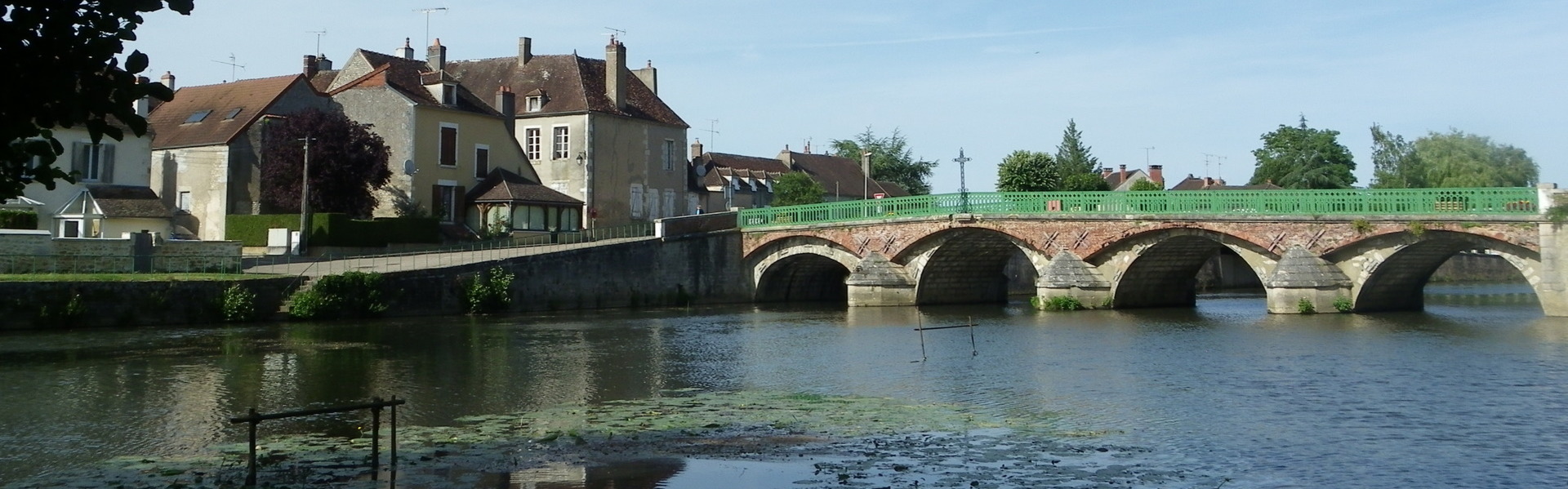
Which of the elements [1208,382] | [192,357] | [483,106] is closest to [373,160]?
[483,106]

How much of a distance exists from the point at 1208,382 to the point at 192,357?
18.4 m

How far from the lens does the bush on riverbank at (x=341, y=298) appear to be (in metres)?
35.0

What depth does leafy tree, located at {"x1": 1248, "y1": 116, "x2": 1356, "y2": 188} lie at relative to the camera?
249 feet

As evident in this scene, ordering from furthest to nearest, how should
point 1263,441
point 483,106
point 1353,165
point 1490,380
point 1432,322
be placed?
point 1353,165 < point 483,106 < point 1432,322 < point 1490,380 < point 1263,441

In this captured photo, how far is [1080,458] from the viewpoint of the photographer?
13.1m

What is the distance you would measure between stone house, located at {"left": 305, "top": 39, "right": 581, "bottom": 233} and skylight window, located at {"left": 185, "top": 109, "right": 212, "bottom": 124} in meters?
4.61

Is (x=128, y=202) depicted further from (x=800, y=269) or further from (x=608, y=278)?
(x=800, y=269)

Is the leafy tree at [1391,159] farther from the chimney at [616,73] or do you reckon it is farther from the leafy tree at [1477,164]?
the chimney at [616,73]

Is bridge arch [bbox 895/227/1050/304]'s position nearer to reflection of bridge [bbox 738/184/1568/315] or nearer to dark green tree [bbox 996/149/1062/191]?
reflection of bridge [bbox 738/184/1568/315]

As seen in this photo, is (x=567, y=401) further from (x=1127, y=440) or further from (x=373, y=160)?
(x=373, y=160)

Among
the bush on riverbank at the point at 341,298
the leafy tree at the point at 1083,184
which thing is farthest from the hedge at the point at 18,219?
the leafy tree at the point at 1083,184

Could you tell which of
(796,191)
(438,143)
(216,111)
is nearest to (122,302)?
(216,111)

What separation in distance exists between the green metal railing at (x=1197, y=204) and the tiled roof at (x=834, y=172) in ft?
112

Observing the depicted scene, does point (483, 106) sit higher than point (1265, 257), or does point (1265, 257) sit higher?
point (483, 106)
